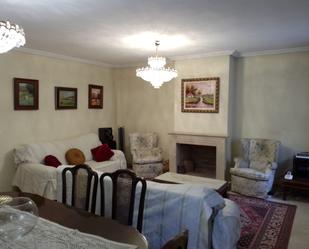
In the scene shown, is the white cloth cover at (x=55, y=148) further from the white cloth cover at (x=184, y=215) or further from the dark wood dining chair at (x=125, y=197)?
the dark wood dining chair at (x=125, y=197)

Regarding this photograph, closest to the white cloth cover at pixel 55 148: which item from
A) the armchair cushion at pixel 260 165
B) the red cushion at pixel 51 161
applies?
the red cushion at pixel 51 161

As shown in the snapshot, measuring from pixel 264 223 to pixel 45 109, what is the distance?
4174mm

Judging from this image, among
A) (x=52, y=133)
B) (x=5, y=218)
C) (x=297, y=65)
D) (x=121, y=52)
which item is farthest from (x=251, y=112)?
(x=5, y=218)

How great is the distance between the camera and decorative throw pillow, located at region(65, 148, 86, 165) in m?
4.95

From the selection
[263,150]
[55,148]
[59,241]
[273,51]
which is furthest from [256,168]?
[59,241]

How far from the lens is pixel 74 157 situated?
4984 mm

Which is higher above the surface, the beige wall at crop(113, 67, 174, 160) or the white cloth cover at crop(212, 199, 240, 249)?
the beige wall at crop(113, 67, 174, 160)

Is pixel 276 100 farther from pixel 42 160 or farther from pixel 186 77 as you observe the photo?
pixel 42 160

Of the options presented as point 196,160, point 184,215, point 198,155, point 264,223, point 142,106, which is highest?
point 142,106

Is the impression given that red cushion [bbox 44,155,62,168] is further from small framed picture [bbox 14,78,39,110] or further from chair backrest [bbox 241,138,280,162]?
chair backrest [bbox 241,138,280,162]

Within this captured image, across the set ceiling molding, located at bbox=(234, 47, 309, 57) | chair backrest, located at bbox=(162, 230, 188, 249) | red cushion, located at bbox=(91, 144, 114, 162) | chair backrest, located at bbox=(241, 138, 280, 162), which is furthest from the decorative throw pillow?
chair backrest, located at bbox=(162, 230, 188, 249)

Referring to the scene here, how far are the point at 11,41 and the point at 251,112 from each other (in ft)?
14.4

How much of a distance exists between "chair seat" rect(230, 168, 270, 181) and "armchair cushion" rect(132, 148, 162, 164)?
1.67m

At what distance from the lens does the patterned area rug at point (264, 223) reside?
305 cm
